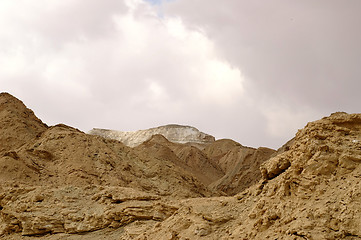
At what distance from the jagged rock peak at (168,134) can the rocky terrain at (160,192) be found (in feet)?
186

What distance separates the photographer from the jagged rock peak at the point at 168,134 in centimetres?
8744

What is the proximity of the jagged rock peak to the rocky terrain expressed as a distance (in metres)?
56.7

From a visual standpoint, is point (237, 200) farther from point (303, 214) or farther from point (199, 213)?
point (303, 214)

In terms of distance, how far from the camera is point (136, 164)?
1074 inches

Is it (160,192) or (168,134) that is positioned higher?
(168,134)

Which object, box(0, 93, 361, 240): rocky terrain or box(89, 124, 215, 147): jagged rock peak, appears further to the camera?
box(89, 124, 215, 147): jagged rock peak

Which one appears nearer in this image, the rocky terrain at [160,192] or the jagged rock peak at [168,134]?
the rocky terrain at [160,192]

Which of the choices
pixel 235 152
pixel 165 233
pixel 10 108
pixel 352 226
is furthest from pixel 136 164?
pixel 235 152

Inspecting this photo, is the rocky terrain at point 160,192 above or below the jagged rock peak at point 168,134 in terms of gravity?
below

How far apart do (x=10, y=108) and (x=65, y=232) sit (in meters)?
20.6

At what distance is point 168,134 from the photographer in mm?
90750

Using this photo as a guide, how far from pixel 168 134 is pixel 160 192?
66084 millimetres

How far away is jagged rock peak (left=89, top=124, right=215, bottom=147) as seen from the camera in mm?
87438

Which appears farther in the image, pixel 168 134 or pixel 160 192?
pixel 168 134
